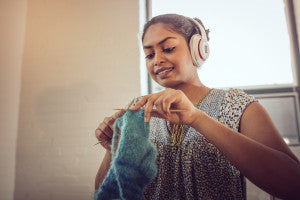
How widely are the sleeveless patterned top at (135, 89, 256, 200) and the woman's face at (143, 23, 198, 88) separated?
A: 0.18 metres

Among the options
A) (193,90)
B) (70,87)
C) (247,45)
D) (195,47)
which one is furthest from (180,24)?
(70,87)

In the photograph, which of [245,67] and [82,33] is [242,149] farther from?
[82,33]

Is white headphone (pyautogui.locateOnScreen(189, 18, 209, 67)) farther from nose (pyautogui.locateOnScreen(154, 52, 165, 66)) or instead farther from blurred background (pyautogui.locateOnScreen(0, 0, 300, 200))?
blurred background (pyautogui.locateOnScreen(0, 0, 300, 200))

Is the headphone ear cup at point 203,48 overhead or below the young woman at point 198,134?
overhead

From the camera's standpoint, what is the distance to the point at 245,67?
1.53 meters

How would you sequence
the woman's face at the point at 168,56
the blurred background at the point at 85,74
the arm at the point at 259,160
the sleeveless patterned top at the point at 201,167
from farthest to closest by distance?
the blurred background at the point at 85,74, the woman's face at the point at 168,56, the sleeveless patterned top at the point at 201,167, the arm at the point at 259,160

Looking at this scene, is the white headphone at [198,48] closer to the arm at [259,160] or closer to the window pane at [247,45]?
the arm at [259,160]

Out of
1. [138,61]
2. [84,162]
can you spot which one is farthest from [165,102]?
[84,162]

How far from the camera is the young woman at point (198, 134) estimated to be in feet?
1.71

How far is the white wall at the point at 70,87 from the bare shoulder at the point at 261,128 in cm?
92

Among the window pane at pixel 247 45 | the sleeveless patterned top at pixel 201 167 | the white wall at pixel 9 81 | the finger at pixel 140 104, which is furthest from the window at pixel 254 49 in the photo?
the white wall at pixel 9 81

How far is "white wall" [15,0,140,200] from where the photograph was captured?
148 centimetres

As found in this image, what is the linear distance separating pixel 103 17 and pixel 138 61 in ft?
1.59

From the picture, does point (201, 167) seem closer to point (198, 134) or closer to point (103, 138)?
point (198, 134)
